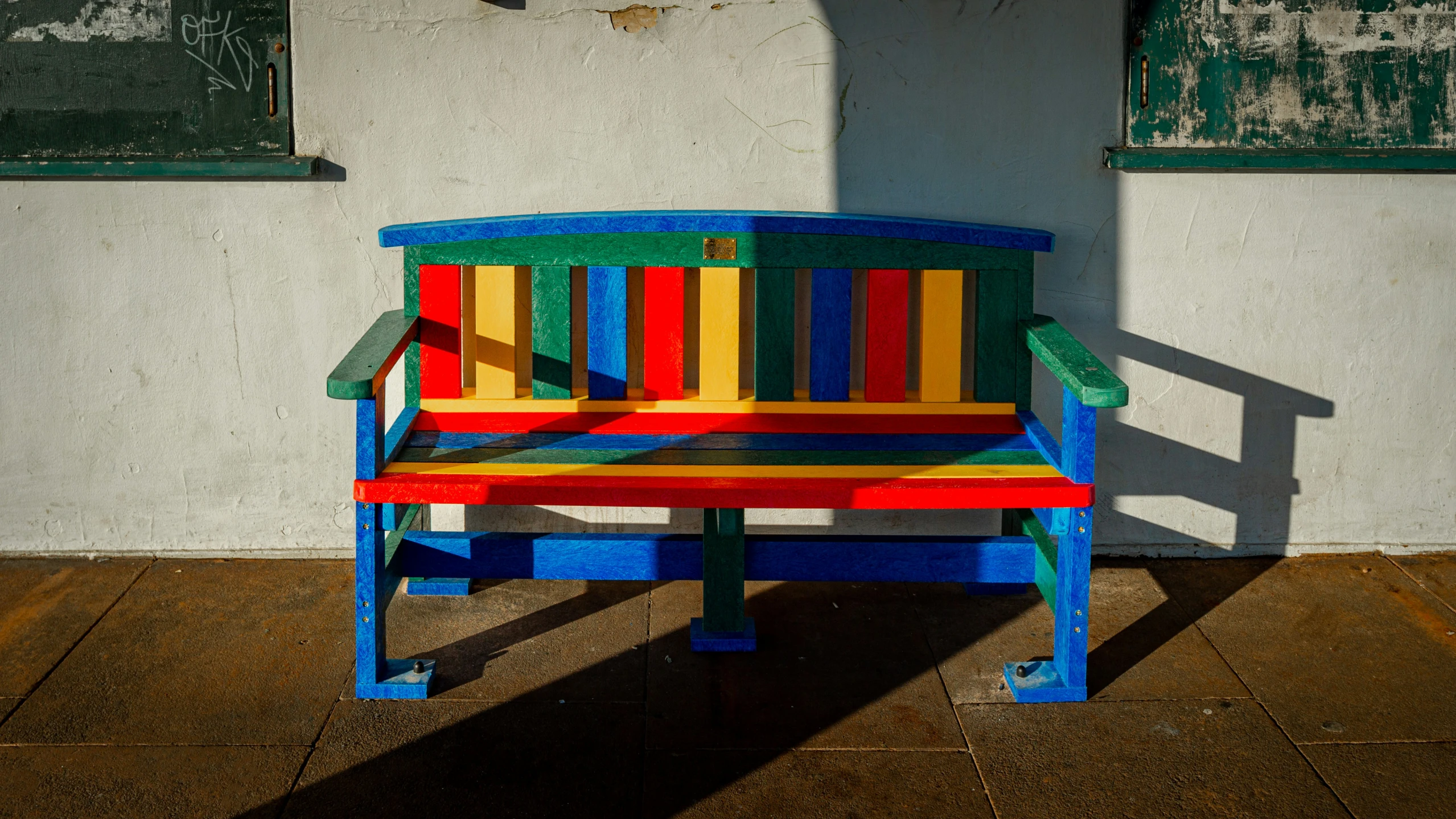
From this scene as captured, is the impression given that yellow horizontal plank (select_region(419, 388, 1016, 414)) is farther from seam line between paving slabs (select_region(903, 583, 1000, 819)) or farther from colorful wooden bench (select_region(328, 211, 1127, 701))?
seam line between paving slabs (select_region(903, 583, 1000, 819))

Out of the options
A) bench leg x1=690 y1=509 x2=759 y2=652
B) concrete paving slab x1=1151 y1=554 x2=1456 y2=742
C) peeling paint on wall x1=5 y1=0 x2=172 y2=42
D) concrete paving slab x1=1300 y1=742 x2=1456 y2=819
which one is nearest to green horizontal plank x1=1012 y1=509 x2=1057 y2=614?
concrete paving slab x1=1151 y1=554 x2=1456 y2=742

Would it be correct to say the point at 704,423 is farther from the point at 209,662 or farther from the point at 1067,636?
the point at 209,662

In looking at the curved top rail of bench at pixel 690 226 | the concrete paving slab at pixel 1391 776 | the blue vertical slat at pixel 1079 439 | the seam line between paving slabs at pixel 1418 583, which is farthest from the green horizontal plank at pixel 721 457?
the seam line between paving slabs at pixel 1418 583

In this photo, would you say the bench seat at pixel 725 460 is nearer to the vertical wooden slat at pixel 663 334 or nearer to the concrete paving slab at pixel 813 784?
the vertical wooden slat at pixel 663 334

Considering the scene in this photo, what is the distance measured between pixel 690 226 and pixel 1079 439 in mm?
1228

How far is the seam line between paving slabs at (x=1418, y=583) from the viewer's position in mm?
3848

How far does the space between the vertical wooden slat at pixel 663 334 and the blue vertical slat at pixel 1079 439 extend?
1.13m

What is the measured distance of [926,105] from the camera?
386 centimetres

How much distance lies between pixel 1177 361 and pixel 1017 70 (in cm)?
105

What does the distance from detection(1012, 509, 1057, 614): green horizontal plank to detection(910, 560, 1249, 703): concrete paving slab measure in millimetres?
236

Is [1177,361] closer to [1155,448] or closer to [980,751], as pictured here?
[1155,448]

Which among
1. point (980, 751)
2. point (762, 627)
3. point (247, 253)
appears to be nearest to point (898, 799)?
point (980, 751)

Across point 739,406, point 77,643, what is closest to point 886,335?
point 739,406

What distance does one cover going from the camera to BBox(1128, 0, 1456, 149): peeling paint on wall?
151 inches
